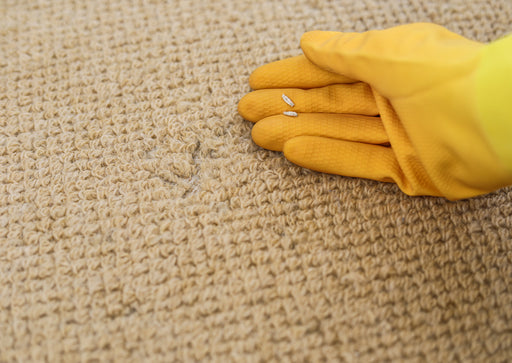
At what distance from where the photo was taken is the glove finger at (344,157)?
0.61m

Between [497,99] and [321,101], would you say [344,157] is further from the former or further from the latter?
[497,99]

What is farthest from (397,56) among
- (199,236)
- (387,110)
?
(199,236)

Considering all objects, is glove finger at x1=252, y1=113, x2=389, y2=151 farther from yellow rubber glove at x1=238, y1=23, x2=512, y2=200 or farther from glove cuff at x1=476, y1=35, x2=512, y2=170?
glove cuff at x1=476, y1=35, x2=512, y2=170

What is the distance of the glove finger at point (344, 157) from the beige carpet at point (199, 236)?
0.11ft

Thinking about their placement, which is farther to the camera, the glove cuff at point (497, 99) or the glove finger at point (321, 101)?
the glove finger at point (321, 101)

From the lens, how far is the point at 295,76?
0.65 metres

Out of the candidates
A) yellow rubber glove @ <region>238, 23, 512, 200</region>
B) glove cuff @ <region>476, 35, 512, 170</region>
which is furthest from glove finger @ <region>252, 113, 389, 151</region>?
glove cuff @ <region>476, 35, 512, 170</region>

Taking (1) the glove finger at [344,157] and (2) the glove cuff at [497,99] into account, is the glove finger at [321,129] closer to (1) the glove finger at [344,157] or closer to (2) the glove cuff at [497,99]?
(1) the glove finger at [344,157]

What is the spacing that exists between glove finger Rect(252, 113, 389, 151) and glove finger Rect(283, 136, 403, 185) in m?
0.01

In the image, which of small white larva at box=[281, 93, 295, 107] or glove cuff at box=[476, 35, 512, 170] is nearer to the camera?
glove cuff at box=[476, 35, 512, 170]

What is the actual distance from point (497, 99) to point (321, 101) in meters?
0.22

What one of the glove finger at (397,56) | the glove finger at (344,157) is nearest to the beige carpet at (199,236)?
the glove finger at (344,157)

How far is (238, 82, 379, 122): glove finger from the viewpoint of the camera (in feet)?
2.09

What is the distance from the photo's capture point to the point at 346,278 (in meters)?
0.59
